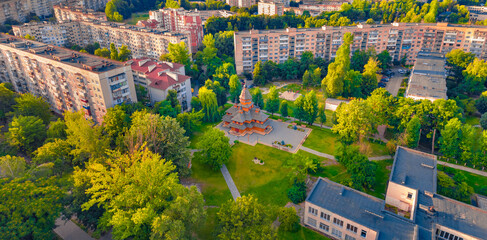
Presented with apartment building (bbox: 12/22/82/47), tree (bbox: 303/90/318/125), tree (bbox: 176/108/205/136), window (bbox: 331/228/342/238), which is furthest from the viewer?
apartment building (bbox: 12/22/82/47)

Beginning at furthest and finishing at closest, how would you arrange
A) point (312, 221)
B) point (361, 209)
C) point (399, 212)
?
point (399, 212) → point (312, 221) → point (361, 209)

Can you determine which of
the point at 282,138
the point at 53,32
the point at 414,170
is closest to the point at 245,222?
the point at 414,170

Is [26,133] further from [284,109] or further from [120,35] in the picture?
[120,35]

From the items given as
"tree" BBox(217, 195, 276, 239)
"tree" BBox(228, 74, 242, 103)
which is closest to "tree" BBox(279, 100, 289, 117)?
"tree" BBox(228, 74, 242, 103)

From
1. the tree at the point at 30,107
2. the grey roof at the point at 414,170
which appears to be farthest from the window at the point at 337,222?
the tree at the point at 30,107

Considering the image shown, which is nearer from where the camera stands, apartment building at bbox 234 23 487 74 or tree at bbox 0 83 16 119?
tree at bbox 0 83 16 119

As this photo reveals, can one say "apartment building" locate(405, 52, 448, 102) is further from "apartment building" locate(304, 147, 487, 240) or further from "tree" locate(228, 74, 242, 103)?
"tree" locate(228, 74, 242, 103)

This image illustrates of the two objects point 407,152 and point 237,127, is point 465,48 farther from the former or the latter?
point 237,127
